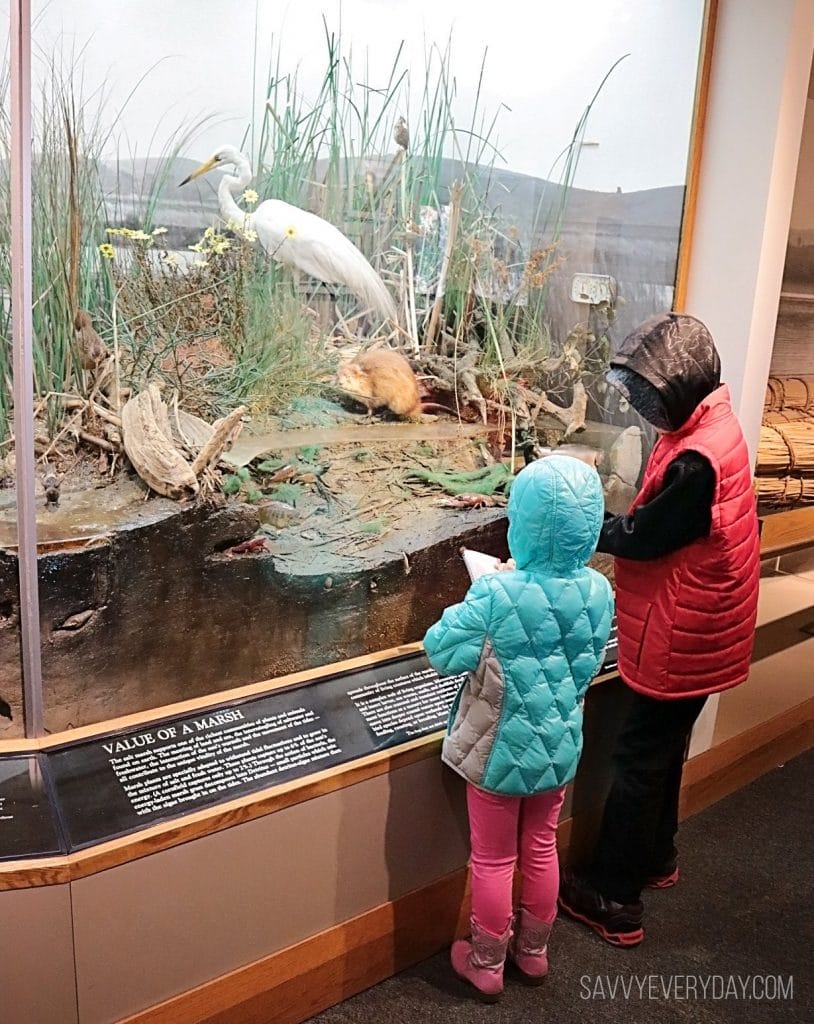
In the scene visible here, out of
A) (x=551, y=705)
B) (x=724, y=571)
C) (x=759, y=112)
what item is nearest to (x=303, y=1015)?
(x=551, y=705)

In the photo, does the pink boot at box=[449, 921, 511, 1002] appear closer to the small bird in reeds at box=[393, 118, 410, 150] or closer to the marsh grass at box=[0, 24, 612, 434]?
the marsh grass at box=[0, 24, 612, 434]

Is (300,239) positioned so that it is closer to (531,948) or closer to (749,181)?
(749,181)

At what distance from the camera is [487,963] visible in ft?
6.81

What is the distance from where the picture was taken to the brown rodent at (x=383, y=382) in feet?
7.20

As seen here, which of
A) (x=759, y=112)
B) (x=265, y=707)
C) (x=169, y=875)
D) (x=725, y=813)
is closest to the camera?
(x=169, y=875)

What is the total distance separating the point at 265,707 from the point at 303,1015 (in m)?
0.66

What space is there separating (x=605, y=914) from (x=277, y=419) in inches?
57.7

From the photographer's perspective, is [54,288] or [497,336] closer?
[54,288]

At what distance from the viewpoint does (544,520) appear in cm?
180

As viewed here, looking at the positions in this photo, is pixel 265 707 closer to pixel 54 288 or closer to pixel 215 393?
pixel 215 393

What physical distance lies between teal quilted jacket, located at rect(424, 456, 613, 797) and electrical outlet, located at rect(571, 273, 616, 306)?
87 centimetres

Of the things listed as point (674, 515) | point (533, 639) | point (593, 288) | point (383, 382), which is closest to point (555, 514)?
point (533, 639)

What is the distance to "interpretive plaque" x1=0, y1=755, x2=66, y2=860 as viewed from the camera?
160cm

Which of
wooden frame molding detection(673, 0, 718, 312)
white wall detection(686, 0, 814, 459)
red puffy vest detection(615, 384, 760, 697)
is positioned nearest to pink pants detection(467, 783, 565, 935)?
red puffy vest detection(615, 384, 760, 697)
